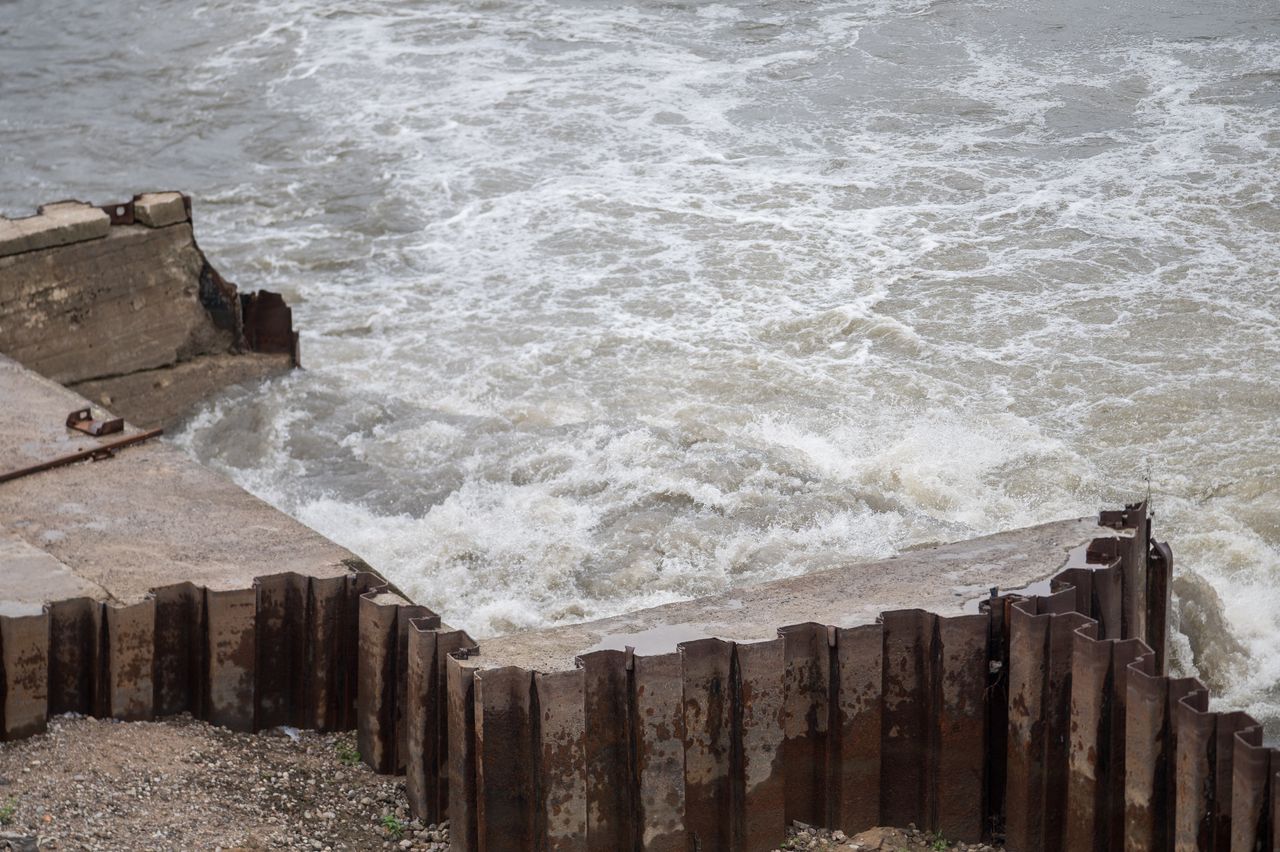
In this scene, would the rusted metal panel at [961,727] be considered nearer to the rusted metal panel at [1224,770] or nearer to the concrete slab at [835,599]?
the concrete slab at [835,599]

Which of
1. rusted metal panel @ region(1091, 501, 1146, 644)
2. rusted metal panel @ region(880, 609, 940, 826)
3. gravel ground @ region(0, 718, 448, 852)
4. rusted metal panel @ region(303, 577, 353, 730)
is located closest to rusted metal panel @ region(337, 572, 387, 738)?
rusted metal panel @ region(303, 577, 353, 730)

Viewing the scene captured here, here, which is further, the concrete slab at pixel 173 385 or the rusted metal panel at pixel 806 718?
the concrete slab at pixel 173 385

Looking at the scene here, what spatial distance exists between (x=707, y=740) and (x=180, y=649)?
7.76 feet

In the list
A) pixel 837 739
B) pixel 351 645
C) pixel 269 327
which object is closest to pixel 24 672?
pixel 351 645

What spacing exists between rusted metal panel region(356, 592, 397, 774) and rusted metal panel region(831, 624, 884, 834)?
1.89 m

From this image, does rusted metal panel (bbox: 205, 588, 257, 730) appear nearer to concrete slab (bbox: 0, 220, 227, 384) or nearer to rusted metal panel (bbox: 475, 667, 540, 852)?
rusted metal panel (bbox: 475, 667, 540, 852)

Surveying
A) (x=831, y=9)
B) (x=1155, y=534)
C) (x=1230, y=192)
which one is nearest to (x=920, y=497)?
(x=1155, y=534)

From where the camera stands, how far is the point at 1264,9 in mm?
24016

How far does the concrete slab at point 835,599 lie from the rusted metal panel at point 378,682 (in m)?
0.42

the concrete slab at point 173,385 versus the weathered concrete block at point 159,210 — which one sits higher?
the weathered concrete block at point 159,210

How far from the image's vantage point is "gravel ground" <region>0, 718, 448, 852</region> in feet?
20.3

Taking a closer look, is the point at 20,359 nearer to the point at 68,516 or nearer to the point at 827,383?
the point at 68,516

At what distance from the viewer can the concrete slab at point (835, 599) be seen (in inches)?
276

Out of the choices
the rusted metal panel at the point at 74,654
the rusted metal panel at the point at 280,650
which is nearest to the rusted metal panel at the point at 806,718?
the rusted metal panel at the point at 280,650
